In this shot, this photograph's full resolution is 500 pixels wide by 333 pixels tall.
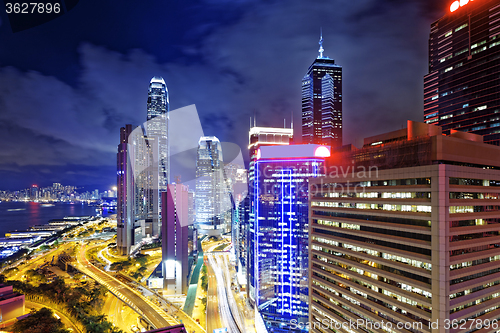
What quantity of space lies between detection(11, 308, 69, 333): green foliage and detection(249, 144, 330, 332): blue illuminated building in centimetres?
2927

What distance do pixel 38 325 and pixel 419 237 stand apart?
42.3m

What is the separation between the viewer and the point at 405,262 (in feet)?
65.1

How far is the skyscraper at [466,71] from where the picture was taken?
5134cm

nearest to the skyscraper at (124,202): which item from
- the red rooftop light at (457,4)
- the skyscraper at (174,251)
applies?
the skyscraper at (174,251)

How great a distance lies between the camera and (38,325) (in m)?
29.8

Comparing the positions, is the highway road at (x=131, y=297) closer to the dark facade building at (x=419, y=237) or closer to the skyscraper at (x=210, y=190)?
the dark facade building at (x=419, y=237)

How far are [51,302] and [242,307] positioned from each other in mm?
32111

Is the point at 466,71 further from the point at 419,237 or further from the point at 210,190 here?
the point at 210,190

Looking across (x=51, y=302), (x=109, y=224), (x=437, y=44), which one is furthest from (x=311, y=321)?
(x=109, y=224)

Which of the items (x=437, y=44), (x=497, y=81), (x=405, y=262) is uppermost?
(x=437, y=44)

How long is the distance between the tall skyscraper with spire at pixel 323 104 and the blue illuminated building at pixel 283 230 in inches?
2495

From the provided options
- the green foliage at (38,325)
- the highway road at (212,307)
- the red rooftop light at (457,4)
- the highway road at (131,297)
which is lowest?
the highway road at (212,307)

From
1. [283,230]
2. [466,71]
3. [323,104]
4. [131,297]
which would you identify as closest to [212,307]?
[131,297]

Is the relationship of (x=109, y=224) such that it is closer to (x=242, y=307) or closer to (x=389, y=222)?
(x=242, y=307)
